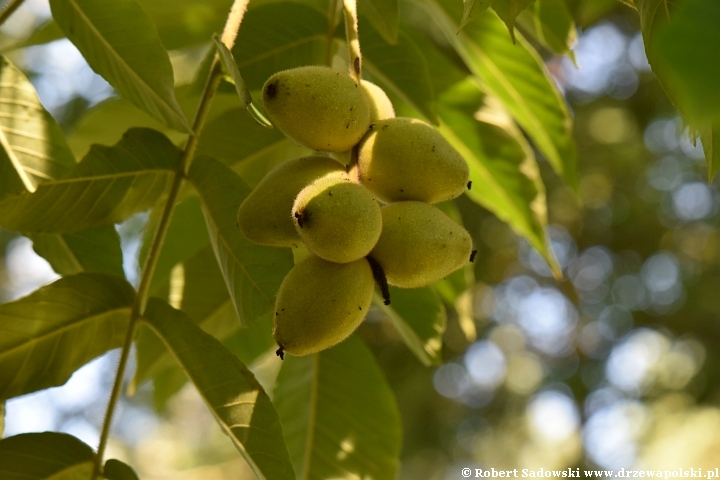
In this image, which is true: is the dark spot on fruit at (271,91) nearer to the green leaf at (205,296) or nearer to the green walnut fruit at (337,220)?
the green walnut fruit at (337,220)

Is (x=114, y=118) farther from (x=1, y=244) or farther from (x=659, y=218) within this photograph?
(x=1, y=244)

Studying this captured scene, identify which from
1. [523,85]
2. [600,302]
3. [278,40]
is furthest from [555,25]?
[600,302]

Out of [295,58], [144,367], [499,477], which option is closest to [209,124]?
[295,58]

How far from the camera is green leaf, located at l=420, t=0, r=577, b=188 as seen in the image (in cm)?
161

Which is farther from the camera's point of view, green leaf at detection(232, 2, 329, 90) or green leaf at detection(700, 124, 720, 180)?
green leaf at detection(232, 2, 329, 90)

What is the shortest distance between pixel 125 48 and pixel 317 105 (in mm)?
420

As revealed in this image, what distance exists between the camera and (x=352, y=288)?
93 centimetres

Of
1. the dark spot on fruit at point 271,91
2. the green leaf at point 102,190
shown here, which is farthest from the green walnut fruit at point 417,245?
the green leaf at point 102,190

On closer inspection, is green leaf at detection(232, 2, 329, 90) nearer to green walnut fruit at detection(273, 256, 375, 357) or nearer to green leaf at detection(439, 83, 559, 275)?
green leaf at detection(439, 83, 559, 275)

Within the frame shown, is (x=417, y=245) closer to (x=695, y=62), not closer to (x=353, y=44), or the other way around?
(x=353, y=44)

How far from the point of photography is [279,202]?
39.1 inches

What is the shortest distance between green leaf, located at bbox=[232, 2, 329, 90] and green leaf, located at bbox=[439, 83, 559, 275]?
36 centimetres

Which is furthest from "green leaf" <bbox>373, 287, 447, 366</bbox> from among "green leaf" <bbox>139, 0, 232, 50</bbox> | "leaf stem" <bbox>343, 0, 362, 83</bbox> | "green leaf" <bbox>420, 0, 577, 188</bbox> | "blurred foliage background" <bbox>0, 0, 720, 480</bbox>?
"blurred foliage background" <bbox>0, 0, 720, 480</bbox>

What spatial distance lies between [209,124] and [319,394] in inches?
23.6
